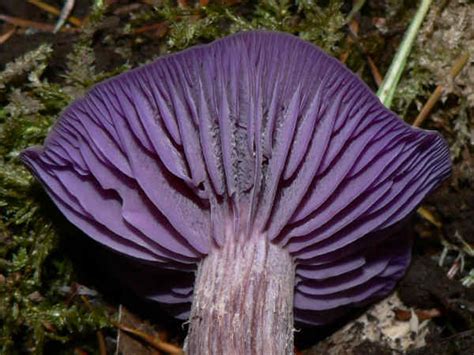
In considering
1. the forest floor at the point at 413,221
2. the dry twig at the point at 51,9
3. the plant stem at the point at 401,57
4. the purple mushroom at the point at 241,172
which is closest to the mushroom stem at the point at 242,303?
the purple mushroom at the point at 241,172

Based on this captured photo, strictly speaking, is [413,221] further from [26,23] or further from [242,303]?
[26,23]

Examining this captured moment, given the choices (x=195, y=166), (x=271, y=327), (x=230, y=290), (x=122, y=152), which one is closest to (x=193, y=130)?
(x=195, y=166)

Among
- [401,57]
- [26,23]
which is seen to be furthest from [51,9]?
[401,57]

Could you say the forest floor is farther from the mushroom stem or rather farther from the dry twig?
the mushroom stem

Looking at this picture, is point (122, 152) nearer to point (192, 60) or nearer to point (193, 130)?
point (193, 130)

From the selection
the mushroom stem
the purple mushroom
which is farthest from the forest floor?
the mushroom stem

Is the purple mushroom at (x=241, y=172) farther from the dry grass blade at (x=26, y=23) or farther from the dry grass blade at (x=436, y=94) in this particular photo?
the dry grass blade at (x=26, y=23)

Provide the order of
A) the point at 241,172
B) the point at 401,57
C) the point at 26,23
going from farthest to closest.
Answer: the point at 26,23 → the point at 401,57 → the point at 241,172

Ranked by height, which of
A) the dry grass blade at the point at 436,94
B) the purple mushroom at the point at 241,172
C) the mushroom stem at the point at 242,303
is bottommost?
the mushroom stem at the point at 242,303

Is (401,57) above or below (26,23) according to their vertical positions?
below
